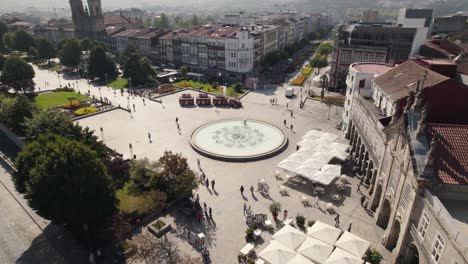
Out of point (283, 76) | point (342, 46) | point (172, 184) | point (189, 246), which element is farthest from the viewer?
point (283, 76)

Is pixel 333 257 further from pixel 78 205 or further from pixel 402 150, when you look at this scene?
pixel 78 205

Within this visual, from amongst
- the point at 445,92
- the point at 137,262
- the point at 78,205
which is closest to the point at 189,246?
the point at 137,262

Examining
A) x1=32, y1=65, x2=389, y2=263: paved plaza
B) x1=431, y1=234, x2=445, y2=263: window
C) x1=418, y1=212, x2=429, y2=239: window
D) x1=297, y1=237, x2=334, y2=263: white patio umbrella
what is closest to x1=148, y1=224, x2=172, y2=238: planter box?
x1=32, y1=65, x2=389, y2=263: paved plaza

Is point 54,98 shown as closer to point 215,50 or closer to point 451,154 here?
point 215,50

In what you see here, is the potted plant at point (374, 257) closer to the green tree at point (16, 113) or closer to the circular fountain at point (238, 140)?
the circular fountain at point (238, 140)

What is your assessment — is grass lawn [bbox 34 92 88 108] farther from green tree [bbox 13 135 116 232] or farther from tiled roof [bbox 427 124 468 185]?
tiled roof [bbox 427 124 468 185]

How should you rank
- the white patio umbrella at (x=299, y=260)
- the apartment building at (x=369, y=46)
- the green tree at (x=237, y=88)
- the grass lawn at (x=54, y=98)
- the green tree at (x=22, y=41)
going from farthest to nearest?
the green tree at (x=22, y=41) → the green tree at (x=237, y=88) → the apartment building at (x=369, y=46) → the grass lawn at (x=54, y=98) → the white patio umbrella at (x=299, y=260)

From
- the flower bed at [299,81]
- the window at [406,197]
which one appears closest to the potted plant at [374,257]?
the window at [406,197]
